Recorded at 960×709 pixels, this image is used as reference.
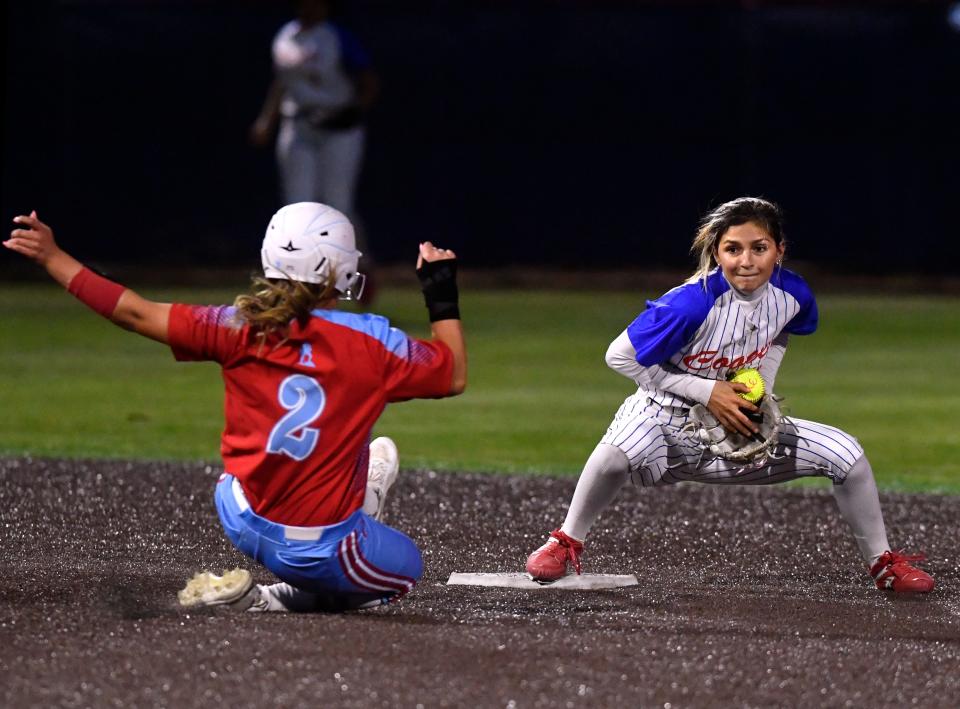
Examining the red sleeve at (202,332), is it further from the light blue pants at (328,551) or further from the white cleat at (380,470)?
the white cleat at (380,470)

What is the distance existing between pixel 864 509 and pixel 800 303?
2.01 feet

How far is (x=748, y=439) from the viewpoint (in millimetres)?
4742

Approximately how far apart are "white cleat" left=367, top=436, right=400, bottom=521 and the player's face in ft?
3.56

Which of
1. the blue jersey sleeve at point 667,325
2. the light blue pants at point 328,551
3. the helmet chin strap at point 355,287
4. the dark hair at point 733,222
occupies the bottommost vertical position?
the light blue pants at point 328,551

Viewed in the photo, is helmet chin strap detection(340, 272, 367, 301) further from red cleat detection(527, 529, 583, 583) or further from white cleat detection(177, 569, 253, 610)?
red cleat detection(527, 529, 583, 583)

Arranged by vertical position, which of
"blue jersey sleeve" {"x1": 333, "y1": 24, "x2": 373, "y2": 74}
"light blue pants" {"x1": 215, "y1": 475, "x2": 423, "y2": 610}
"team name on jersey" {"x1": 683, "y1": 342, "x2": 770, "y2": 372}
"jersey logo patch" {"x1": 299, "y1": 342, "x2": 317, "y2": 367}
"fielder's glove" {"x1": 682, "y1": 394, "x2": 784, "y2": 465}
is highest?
"blue jersey sleeve" {"x1": 333, "y1": 24, "x2": 373, "y2": 74}

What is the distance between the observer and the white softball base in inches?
188

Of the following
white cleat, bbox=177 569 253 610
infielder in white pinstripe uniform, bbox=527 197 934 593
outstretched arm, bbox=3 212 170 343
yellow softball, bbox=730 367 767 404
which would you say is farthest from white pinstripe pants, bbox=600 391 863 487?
outstretched arm, bbox=3 212 170 343

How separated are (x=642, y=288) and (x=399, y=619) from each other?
1278 centimetres

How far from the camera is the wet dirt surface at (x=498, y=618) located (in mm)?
3523

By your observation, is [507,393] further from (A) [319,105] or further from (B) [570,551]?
(B) [570,551]

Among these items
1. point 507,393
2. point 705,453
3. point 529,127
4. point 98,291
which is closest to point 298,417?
point 98,291

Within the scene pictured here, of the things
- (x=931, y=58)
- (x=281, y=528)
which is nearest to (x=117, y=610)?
(x=281, y=528)

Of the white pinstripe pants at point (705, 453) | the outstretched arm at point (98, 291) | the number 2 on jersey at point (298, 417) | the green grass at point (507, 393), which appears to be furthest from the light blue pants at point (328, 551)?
the green grass at point (507, 393)
